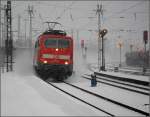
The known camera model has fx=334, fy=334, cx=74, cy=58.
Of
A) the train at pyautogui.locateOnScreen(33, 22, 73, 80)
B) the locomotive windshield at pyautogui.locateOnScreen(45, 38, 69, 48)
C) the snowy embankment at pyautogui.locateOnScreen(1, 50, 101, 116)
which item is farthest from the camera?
the locomotive windshield at pyautogui.locateOnScreen(45, 38, 69, 48)

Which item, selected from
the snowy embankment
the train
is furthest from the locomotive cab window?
the snowy embankment

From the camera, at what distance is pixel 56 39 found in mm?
22344

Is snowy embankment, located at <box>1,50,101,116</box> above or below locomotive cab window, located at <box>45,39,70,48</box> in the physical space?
below

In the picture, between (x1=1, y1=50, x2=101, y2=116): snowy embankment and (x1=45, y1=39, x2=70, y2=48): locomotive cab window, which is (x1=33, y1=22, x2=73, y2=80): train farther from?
(x1=1, y1=50, x2=101, y2=116): snowy embankment

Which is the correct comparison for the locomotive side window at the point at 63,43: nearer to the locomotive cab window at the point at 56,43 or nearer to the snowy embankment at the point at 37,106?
the locomotive cab window at the point at 56,43

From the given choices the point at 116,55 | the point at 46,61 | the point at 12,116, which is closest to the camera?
the point at 12,116

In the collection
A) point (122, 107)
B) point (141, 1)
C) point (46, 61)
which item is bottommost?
point (122, 107)

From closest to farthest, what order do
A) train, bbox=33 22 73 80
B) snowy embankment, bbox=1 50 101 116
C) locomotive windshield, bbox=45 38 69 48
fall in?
1. snowy embankment, bbox=1 50 101 116
2. train, bbox=33 22 73 80
3. locomotive windshield, bbox=45 38 69 48

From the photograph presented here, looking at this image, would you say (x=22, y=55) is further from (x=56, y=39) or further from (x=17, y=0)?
(x=56, y=39)

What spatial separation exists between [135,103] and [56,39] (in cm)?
1030

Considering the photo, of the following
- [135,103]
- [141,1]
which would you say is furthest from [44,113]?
[141,1]

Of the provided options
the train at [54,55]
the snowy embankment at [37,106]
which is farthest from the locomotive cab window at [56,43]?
the snowy embankment at [37,106]

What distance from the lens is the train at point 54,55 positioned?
2189cm

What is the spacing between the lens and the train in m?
A: 21.9
